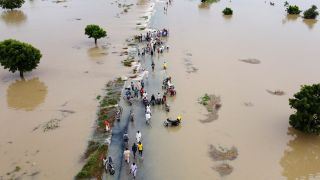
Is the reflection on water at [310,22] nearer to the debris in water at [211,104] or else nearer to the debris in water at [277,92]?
the debris in water at [277,92]

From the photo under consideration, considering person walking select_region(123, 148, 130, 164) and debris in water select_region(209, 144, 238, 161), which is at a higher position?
person walking select_region(123, 148, 130, 164)

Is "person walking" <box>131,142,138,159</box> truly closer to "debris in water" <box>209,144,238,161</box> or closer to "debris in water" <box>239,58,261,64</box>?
"debris in water" <box>209,144,238,161</box>

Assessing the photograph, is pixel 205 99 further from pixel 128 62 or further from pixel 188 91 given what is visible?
pixel 128 62

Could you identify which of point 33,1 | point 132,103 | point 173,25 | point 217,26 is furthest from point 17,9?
point 132,103

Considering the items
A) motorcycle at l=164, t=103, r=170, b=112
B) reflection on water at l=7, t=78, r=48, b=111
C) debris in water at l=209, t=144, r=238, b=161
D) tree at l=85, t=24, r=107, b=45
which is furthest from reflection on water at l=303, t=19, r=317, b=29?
reflection on water at l=7, t=78, r=48, b=111

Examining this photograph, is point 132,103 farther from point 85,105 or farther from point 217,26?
point 217,26

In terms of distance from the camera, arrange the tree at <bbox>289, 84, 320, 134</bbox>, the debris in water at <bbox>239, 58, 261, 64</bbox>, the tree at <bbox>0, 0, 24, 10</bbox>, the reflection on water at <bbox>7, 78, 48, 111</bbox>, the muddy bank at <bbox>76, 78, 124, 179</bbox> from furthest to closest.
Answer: the tree at <bbox>0, 0, 24, 10</bbox> → the debris in water at <bbox>239, 58, 261, 64</bbox> → the reflection on water at <bbox>7, 78, 48, 111</bbox> → the tree at <bbox>289, 84, 320, 134</bbox> → the muddy bank at <bbox>76, 78, 124, 179</bbox>
